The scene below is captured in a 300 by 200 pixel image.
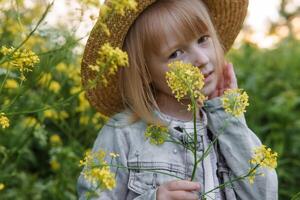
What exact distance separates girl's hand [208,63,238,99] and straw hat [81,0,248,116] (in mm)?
155

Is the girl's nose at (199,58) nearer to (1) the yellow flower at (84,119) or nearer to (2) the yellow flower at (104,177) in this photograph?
(2) the yellow flower at (104,177)

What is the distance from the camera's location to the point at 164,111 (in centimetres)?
215

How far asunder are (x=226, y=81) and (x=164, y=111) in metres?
0.27

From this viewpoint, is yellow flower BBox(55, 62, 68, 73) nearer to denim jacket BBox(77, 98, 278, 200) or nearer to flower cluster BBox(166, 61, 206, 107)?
denim jacket BBox(77, 98, 278, 200)

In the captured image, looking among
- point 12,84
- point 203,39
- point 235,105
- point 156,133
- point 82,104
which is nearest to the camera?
point 235,105

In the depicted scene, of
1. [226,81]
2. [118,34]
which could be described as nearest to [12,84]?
[118,34]

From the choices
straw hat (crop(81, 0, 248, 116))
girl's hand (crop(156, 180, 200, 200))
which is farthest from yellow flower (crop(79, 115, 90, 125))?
girl's hand (crop(156, 180, 200, 200))

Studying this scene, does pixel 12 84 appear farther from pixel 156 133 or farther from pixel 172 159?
pixel 156 133

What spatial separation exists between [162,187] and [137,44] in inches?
19.1

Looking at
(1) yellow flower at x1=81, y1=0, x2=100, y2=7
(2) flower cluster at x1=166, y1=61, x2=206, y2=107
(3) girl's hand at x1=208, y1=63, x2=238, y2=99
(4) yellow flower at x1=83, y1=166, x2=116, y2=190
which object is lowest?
(4) yellow flower at x1=83, y1=166, x2=116, y2=190

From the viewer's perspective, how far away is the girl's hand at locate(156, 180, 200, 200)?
5.79 ft

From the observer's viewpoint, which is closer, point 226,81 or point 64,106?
point 64,106

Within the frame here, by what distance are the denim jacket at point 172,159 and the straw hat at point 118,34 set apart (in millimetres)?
117

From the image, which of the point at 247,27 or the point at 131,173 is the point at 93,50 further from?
the point at 247,27
